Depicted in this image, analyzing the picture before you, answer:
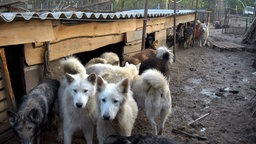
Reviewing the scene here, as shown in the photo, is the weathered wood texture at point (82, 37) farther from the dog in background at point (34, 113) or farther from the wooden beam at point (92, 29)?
the dog in background at point (34, 113)

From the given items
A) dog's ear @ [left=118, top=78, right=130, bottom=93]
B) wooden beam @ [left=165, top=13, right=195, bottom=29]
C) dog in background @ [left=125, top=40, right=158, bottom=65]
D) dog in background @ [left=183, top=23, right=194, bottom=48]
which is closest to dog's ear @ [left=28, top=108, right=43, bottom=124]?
dog's ear @ [left=118, top=78, right=130, bottom=93]

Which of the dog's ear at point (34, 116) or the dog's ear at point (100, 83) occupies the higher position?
the dog's ear at point (100, 83)

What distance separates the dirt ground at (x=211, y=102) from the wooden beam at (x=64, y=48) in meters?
1.49

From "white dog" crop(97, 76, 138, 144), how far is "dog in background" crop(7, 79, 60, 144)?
91 cm

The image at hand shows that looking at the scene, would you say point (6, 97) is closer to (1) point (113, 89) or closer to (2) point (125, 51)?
(1) point (113, 89)

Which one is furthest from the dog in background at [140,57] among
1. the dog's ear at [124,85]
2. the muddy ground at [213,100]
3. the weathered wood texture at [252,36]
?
the weathered wood texture at [252,36]

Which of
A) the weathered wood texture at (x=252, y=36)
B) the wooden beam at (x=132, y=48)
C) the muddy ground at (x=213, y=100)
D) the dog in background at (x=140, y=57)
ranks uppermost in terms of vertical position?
the wooden beam at (x=132, y=48)

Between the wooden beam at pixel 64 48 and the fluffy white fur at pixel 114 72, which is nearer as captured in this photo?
the wooden beam at pixel 64 48

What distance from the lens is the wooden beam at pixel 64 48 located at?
4.86 metres

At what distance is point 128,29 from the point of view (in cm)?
822

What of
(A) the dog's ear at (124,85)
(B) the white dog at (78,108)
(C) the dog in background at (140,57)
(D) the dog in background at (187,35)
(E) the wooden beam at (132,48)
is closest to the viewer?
(A) the dog's ear at (124,85)

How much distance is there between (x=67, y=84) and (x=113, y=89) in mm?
1007

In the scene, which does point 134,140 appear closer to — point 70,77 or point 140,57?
point 70,77

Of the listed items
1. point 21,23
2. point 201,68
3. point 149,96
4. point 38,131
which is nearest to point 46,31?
point 21,23
